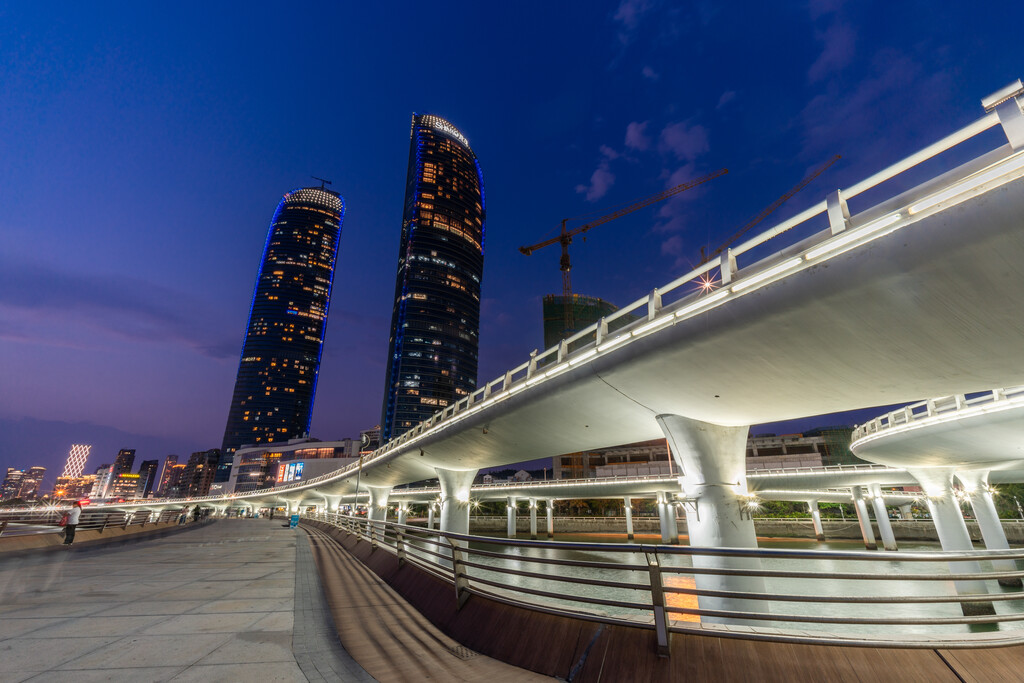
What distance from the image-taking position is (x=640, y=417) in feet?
67.4

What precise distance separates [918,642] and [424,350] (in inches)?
6589

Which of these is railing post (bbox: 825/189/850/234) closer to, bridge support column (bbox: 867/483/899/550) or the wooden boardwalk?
the wooden boardwalk

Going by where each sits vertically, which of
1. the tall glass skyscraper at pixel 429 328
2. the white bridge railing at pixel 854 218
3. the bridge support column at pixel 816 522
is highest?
the tall glass skyscraper at pixel 429 328

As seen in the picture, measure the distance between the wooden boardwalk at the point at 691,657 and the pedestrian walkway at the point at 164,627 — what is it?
0.99 meters

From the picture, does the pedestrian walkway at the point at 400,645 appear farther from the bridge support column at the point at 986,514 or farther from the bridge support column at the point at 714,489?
the bridge support column at the point at 986,514

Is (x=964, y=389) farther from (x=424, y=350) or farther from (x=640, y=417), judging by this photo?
(x=424, y=350)

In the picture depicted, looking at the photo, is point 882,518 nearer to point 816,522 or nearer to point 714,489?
point 816,522

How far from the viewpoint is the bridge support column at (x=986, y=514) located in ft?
93.6

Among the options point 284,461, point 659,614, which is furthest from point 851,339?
point 284,461

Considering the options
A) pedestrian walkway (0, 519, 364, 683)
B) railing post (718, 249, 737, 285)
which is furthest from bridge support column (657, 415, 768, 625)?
pedestrian walkway (0, 519, 364, 683)

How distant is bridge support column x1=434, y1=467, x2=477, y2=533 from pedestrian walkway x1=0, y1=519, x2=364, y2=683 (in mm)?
28037

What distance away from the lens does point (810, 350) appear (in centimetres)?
1234

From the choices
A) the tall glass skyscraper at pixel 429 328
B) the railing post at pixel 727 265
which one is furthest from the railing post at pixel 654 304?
the tall glass skyscraper at pixel 429 328

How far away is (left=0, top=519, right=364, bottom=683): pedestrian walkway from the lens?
5199mm
